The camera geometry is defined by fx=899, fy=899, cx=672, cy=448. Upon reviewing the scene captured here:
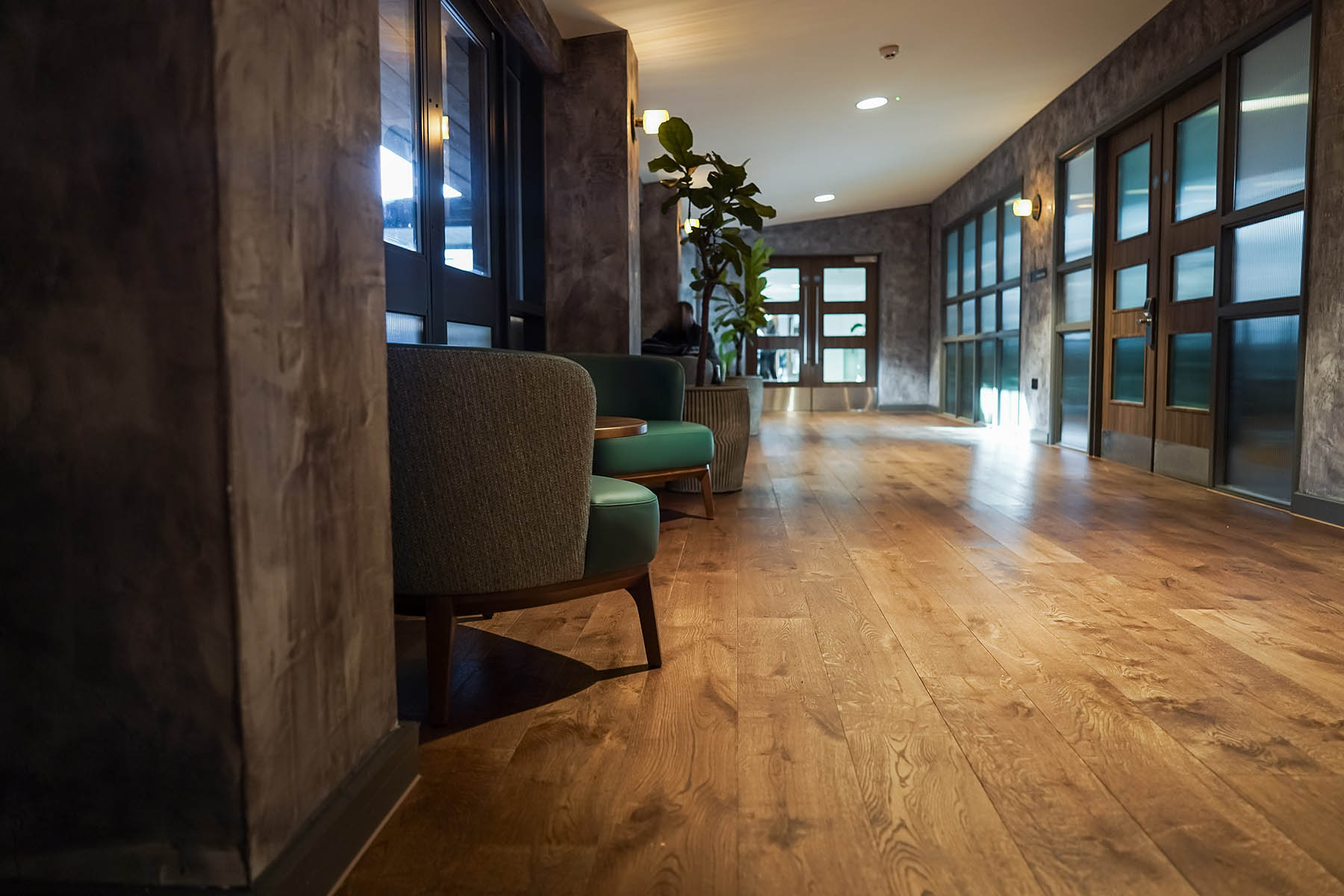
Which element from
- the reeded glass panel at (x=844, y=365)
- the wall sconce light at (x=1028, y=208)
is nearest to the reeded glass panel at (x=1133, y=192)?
the wall sconce light at (x=1028, y=208)

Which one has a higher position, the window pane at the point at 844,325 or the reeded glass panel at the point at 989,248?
the reeded glass panel at the point at 989,248

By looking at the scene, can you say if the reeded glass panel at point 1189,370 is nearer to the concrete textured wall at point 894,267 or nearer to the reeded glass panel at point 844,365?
the concrete textured wall at point 894,267

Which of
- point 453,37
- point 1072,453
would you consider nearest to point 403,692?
point 453,37

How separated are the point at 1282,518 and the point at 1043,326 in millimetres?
3705

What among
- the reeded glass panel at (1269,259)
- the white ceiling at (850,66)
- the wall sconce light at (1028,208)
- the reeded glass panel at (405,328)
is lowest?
the reeded glass panel at (405,328)

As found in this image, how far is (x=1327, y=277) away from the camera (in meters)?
3.65

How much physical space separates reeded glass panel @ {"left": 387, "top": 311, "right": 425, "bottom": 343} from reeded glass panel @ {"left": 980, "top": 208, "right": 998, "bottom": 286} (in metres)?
6.61

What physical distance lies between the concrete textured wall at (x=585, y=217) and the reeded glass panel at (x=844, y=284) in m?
6.72

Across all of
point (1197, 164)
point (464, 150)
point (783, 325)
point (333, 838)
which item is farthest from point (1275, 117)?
point (783, 325)

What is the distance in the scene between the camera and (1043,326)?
725cm

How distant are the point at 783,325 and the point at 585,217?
22.4 feet

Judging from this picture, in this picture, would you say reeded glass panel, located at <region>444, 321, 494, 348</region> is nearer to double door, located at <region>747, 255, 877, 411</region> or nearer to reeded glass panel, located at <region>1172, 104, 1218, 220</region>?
reeded glass panel, located at <region>1172, 104, 1218, 220</region>

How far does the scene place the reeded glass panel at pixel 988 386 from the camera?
8766mm

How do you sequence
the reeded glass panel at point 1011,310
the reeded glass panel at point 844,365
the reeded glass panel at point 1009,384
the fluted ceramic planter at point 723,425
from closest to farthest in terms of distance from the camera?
the fluted ceramic planter at point 723,425
the reeded glass panel at point 1011,310
the reeded glass panel at point 1009,384
the reeded glass panel at point 844,365
